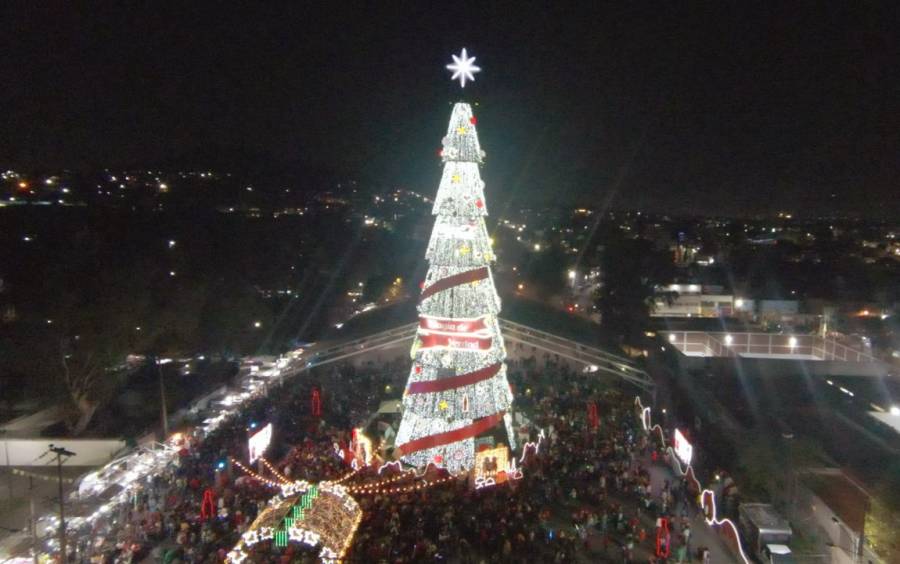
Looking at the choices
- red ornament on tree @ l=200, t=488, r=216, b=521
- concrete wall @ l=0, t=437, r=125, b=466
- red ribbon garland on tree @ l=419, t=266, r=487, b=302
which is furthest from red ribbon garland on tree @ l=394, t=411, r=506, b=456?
concrete wall @ l=0, t=437, r=125, b=466

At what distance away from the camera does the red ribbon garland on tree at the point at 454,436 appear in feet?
42.7

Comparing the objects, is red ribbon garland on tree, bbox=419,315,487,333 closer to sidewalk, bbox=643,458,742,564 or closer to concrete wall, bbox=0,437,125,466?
sidewalk, bbox=643,458,742,564

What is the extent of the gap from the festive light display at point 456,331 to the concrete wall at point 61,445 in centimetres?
732

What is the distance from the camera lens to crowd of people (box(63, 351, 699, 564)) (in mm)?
10430

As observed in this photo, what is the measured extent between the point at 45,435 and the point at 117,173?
114 m

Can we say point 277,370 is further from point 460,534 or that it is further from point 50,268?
point 460,534

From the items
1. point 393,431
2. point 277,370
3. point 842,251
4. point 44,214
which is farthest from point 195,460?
point 842,251

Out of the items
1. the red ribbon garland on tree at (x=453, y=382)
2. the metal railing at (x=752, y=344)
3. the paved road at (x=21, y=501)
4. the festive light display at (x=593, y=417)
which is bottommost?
the paved road at (x=21, y=501)

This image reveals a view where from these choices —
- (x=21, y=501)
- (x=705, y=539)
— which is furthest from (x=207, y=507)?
(x=705, y=539)

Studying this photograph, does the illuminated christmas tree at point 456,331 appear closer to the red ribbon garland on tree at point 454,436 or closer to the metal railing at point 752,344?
the red ribbon garland on tree at point 454,436

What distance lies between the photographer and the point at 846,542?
9.53 metres

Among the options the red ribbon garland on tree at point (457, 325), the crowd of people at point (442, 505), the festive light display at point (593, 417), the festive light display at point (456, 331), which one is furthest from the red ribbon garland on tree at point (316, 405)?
the festive light display at point (593, 417)

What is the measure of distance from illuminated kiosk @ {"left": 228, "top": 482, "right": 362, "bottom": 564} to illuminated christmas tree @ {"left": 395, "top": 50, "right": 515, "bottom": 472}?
3605 mm

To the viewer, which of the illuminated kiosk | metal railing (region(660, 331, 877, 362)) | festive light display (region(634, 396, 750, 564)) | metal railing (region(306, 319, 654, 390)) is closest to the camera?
the illuminated kiosk
